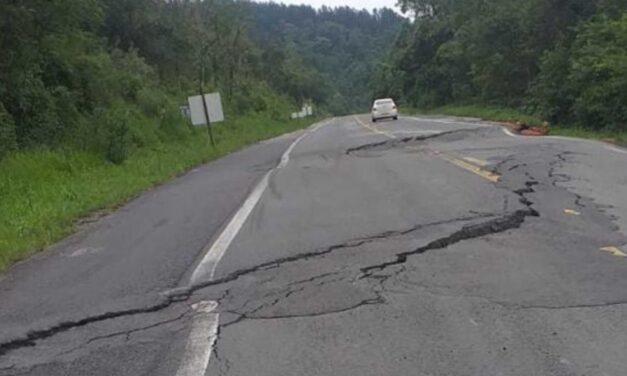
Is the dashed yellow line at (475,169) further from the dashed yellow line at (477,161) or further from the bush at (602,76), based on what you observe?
the bush at (602,76)

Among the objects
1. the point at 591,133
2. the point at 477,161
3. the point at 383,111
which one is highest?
the point at 477,161

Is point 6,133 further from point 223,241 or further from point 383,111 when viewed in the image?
point 383,111

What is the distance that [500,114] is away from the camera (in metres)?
42.2

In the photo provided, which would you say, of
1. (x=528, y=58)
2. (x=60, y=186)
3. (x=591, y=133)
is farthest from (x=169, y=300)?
(x=528, y=58)

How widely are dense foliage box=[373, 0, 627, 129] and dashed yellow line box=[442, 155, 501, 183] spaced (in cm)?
1040

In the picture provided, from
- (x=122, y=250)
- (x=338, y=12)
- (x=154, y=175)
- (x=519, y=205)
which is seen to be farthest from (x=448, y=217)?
(x=338, y=12)

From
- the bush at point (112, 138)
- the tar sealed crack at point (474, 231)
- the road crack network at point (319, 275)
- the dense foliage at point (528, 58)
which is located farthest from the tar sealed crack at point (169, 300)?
the dense foliage at point (528, 58)

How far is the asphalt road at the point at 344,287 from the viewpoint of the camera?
15.3 feet

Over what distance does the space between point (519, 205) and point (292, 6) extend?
17237 centimetres

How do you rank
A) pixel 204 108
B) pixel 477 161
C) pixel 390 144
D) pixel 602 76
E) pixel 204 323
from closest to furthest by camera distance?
pixel 204 323
pixel 477 161
pixel 390 144
pixel 602 76
pixel 204 108

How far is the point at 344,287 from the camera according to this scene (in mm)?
6137

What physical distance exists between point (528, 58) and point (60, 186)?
Answer: 1255 inches

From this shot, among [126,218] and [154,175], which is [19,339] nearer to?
[126,218]

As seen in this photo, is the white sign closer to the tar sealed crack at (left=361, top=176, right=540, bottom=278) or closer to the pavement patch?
the tar sealed crack at (left=361, top=176, right=540, bottom=278)
